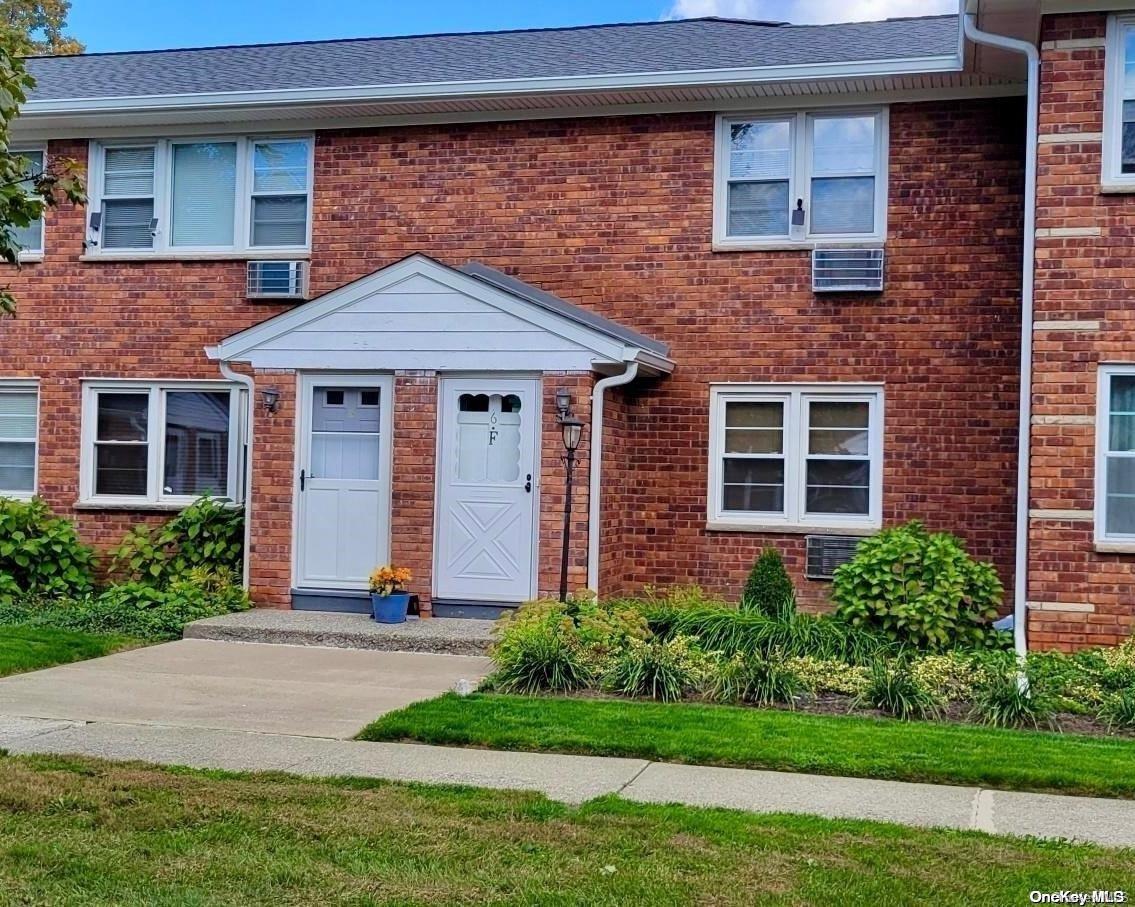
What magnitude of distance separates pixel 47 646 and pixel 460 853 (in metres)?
6.54

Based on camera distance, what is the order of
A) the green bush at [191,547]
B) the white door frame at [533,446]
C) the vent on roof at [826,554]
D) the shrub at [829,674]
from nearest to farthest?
the shrub at [829,674] → the white door frame at [533,446] → the vent on roof at [826,554] → the green bush at [191,547]

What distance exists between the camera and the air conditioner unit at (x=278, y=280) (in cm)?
1354

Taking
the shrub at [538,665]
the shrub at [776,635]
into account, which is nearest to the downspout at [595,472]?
the shrub at [776,635]

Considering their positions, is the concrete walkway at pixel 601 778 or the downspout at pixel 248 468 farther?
the downspout at pixel 248 468

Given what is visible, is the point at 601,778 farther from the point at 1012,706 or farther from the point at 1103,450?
the point at 1103,450

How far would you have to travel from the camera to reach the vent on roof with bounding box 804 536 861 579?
1216 cm

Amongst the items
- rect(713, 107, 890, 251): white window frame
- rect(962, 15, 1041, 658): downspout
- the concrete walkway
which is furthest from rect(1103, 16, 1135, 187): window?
the concrete walkway

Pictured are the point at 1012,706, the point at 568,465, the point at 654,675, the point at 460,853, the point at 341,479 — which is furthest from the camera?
the point at 341,479

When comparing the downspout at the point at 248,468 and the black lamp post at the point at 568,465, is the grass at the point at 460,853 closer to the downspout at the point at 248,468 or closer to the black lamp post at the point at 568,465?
the black lamp post at the point at 568,465

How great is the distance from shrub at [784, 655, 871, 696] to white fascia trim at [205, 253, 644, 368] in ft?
10.7

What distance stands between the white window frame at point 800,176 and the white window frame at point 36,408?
24.8 feet

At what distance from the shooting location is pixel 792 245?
40.8 ft

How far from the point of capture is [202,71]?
1507 centimetres

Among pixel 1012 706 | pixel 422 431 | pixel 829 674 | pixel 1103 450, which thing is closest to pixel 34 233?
pixel 422 431
